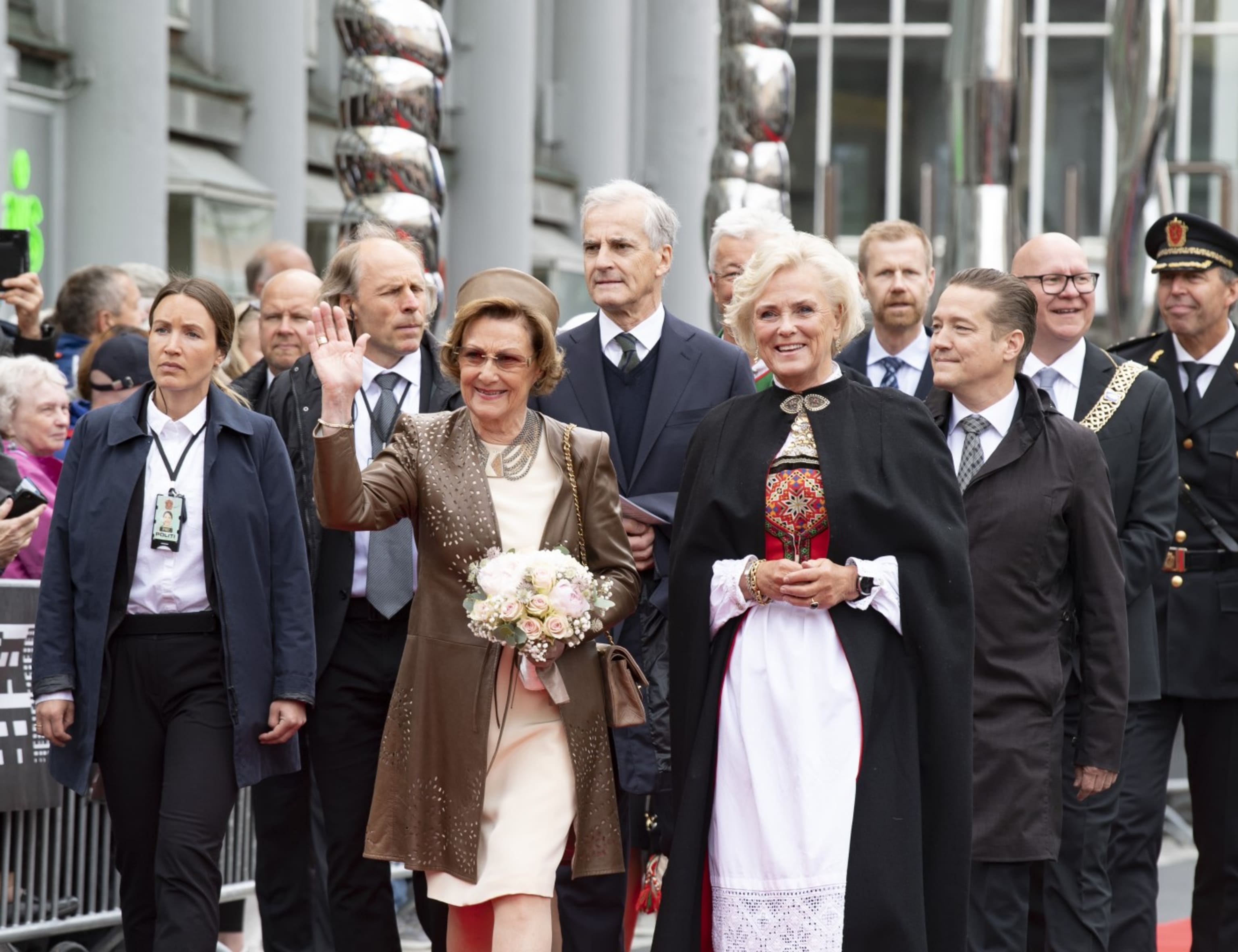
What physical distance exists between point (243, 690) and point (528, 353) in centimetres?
126

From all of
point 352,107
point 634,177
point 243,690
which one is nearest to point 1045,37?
point 634,177

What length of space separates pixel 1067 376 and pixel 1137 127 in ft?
17.8

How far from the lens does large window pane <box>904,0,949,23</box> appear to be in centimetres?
3572

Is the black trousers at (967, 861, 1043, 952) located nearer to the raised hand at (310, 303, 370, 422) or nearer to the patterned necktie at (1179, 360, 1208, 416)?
the patterned necktie at (1179, 360, 1208, 416)

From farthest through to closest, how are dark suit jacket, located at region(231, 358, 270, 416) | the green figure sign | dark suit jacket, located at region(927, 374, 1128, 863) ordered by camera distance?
the green figure sign, dark suit jacket, located at region(231, 358, 270, 416), dark suit jacket, located at region(927, 374, 1128, 863)

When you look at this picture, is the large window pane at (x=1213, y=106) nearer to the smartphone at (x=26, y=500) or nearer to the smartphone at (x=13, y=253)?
the smartphone at (x=13, y=253)

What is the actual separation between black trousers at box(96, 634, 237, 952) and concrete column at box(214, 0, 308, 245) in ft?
42.7

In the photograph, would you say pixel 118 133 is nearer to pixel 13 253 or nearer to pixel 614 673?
pixel 13 253

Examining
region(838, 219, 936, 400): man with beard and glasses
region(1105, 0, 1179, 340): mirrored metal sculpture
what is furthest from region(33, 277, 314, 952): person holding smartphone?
region(1105, 0, 1179, 340): mirrored metal sculpture

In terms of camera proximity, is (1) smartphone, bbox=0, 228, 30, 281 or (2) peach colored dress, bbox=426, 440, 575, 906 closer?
(2) peach colored dress, bbox=426, 440, 575, 906

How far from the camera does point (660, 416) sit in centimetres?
602

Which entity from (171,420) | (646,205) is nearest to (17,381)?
(171,420)

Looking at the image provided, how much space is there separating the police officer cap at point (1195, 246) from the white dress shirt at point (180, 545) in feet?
11.1

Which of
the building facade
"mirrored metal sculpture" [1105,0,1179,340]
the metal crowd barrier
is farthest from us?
the building facade
